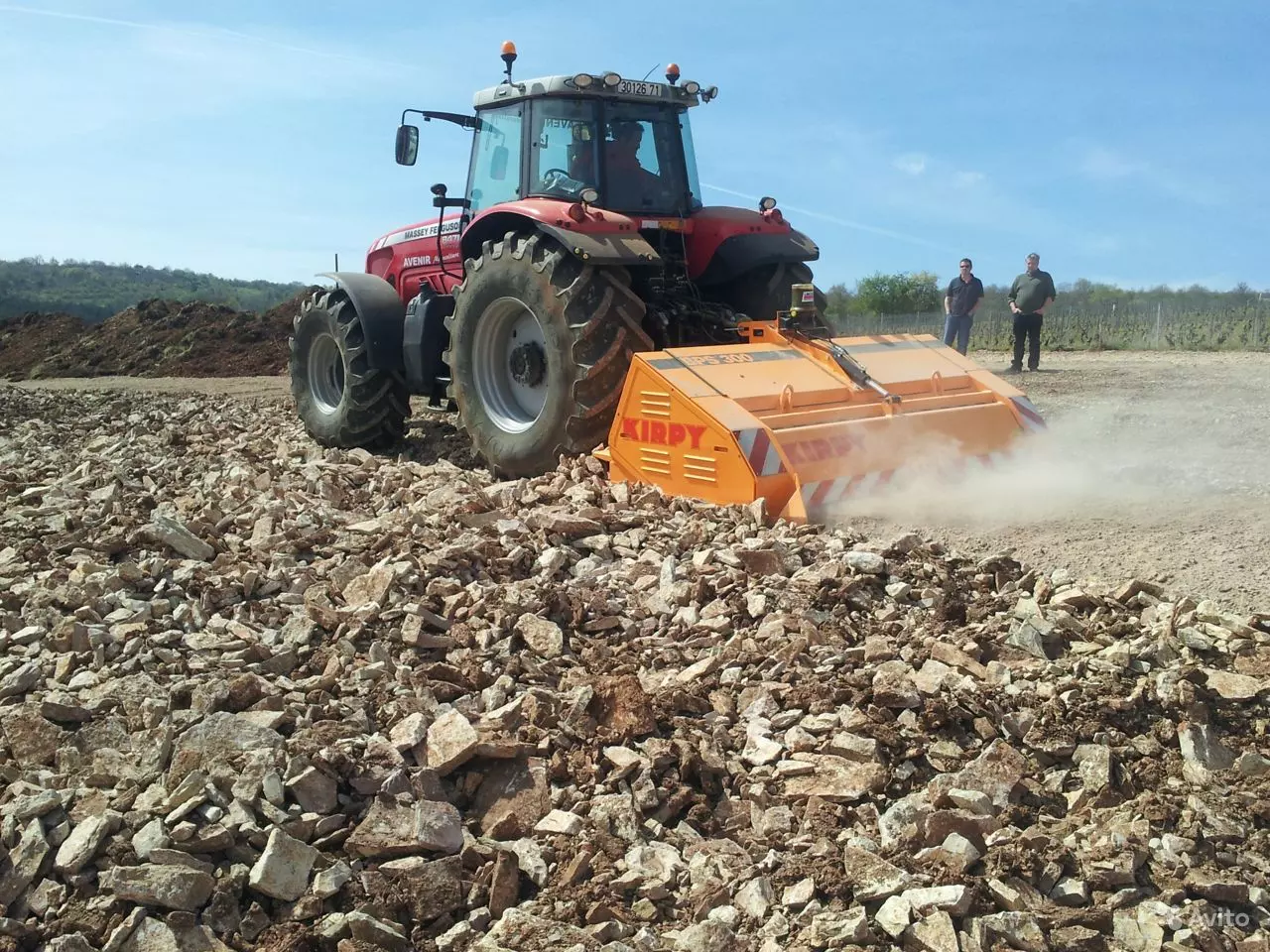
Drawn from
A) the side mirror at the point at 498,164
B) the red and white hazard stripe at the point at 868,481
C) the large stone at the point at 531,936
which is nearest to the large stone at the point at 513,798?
the large stone at the point at 531,936

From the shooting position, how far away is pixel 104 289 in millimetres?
40406

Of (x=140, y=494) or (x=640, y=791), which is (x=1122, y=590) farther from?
(x=140, y=494)

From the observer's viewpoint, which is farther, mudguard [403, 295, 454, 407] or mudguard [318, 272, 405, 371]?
mudguard [318, 272, 405, 371]

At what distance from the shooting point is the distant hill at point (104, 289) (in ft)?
108

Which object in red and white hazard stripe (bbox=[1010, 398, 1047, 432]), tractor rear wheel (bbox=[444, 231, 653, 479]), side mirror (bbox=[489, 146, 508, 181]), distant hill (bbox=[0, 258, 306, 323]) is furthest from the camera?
distant hill (bbox=[0, 258, 306, 323])

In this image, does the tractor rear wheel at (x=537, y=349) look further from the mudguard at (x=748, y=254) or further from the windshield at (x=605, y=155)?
the mudguard at (x=748, y=254)

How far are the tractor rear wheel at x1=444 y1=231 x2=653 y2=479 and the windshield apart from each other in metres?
0.55

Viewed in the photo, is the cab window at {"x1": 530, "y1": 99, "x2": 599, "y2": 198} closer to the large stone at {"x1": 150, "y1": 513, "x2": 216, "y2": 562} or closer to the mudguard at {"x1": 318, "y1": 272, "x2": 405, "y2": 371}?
the mudguard at {"x1": 318, "y1": 272, "x2": 405, "y2": 371}

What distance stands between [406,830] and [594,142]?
198 inches

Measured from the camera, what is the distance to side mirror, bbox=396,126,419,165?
7.45 meters

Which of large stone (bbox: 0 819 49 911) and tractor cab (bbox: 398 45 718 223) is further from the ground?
tractor cab (bbox: 398 45 718 223)

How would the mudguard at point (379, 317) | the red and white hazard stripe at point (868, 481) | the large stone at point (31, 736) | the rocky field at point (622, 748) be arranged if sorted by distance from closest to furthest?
1. the rocky field at point (622, 748)
2. the large stone at point (31, 736)
3. the red and white hazard stripe at point (868, 481)
4. the mudguard at point (379, 317)

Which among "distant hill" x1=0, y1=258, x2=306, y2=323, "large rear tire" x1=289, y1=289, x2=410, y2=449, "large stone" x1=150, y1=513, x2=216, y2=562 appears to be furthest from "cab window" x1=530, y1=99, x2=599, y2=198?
"distant hill" x1=0, y1=258, x2=306, y2=323

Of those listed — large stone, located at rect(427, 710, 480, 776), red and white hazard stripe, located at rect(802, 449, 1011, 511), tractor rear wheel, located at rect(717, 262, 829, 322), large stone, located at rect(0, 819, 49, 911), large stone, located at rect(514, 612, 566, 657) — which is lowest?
large stone, located at rect(0, 819, 49, 911)
